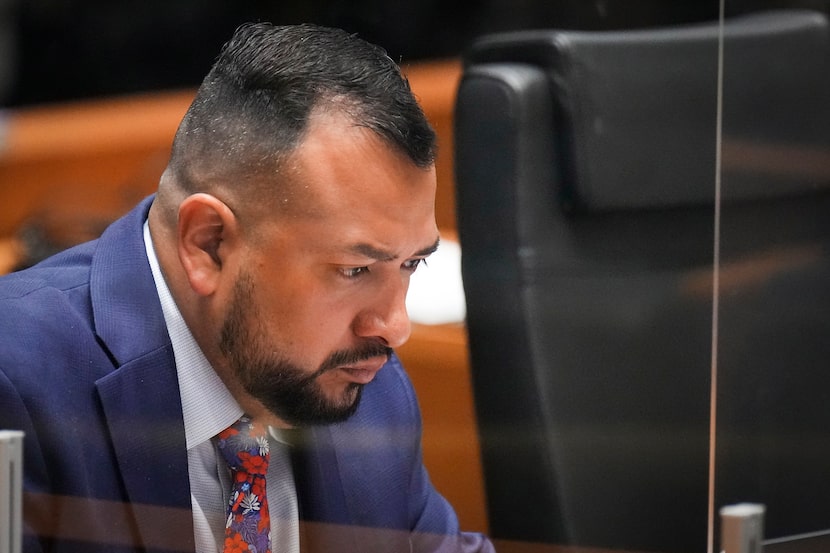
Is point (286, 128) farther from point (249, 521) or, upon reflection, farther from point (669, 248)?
point (669, 248)

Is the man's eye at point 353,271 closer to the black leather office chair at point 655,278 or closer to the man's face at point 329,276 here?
the man's face at point 329,276

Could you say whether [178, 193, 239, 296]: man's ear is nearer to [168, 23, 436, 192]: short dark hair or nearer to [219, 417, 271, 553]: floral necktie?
[168, 23, 436, 192]: short dark hair

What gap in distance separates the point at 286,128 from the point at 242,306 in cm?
17

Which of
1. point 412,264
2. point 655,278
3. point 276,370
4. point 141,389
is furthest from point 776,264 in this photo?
point 141,389

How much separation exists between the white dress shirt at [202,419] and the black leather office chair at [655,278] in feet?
1.28

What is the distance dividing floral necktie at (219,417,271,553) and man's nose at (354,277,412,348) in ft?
0.48

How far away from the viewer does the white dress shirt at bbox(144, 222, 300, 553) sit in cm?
119

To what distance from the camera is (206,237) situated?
114cm

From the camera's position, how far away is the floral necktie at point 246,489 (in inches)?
48.3

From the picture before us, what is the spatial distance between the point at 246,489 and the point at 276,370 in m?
0.13

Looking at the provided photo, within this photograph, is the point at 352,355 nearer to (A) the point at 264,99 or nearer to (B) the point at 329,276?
(B) the point at 329,276

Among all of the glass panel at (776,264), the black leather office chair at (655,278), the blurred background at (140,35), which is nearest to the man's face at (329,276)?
the blurred background at (140,35)

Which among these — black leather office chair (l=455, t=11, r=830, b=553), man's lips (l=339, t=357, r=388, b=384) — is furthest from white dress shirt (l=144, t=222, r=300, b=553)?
black leather office chair (l=455, t=11, r=830, b=553)

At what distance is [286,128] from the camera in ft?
3.69
